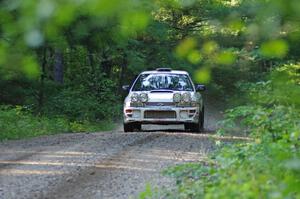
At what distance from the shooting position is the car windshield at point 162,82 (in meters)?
15.6

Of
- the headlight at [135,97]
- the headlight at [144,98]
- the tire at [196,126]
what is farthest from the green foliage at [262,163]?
the tire at [196,126]

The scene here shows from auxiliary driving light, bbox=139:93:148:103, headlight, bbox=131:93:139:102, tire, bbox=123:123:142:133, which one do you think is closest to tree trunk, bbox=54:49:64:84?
tire, bbox=123:123:142:133

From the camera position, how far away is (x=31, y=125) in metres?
18.2

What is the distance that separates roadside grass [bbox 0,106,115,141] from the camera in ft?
54.6

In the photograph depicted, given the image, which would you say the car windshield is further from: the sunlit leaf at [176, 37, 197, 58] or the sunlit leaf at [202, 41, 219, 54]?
the sunlit leaf at [176, 37, 197, 58]

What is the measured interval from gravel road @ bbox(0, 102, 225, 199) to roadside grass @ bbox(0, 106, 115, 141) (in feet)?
A: 7.86

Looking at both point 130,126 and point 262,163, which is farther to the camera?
point 130,126

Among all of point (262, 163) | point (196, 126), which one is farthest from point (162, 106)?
point (262, 163)

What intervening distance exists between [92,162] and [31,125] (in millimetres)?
8493

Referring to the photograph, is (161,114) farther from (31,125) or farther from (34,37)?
(34,37)

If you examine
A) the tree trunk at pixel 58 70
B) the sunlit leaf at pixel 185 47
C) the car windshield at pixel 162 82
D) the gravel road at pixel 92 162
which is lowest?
the gravel road at pixel 92 162

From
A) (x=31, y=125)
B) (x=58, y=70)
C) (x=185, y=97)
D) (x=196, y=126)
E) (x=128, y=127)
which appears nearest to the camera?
(x=185, y=97)

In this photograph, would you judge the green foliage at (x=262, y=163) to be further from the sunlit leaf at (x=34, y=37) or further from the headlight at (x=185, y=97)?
the headlight at (x=185, y=97)

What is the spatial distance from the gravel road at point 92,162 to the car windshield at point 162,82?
184cm
